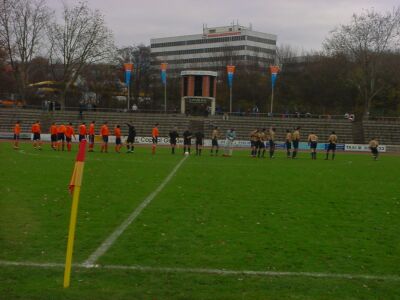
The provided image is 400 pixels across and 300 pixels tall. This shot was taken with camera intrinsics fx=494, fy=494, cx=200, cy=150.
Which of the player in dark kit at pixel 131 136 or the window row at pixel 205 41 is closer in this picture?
the player in dark kit at pixel 131 136

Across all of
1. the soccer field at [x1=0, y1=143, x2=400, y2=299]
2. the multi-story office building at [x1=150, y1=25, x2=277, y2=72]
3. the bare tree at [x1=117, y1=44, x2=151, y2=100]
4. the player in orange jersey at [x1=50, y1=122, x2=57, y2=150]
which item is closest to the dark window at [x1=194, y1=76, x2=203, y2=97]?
the bare tree at [x1=117, y1=44, x2=151, y2=100]

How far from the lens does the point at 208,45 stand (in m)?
116

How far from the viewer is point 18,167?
17984 mm

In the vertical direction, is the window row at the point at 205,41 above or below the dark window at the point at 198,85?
above

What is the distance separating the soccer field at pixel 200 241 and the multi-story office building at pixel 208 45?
9426 centimetres

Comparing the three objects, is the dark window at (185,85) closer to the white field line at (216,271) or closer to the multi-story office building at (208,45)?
the multi-story office building at (208,45)

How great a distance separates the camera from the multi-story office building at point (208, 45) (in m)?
111

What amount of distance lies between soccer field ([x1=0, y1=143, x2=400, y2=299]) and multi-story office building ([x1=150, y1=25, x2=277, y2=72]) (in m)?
94.3

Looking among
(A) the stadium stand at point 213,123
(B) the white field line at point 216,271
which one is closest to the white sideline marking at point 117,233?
(B) the white field line at point 216,271

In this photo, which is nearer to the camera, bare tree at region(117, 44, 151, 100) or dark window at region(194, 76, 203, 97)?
dark window at region(194, 76, 203, 97)

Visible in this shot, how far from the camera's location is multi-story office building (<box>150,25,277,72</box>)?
110562mm

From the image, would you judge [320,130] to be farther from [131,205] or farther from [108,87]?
[131,205]

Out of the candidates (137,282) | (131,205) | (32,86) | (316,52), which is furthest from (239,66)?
(137,282)

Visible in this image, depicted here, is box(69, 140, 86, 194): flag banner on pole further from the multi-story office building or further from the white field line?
the multi-story office building
